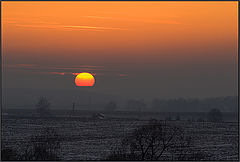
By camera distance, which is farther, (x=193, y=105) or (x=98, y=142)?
(x=193, y=105)

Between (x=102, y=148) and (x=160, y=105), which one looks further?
(x=160, y=105)

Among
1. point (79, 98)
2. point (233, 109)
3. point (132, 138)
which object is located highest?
point (79, 98)

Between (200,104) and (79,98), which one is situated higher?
(79,98)

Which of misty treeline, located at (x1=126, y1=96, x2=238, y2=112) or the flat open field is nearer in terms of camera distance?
the flat open field

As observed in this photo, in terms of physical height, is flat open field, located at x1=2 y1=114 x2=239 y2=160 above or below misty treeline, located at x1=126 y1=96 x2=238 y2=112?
below

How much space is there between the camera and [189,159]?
29578 millimetres

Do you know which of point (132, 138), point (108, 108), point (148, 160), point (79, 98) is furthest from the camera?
point (79, 98)

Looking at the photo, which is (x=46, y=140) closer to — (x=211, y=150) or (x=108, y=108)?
(x=211, y=150)

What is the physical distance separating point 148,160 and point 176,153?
4.99 metres

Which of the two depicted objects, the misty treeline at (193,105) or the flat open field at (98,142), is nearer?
the flat open field at (98,142)

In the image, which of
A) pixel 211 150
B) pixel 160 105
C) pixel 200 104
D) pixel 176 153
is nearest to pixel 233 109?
pixel 200 104

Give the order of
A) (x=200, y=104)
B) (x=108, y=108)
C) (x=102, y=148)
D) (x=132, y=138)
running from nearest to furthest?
(x=132, y=138) < (x=102, y=148) < (x=200, y=104) < (x=108, y=108)

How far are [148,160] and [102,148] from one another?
40.3 ft

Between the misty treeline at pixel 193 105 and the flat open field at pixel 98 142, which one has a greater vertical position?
the misty treeline at pixel 193 105
